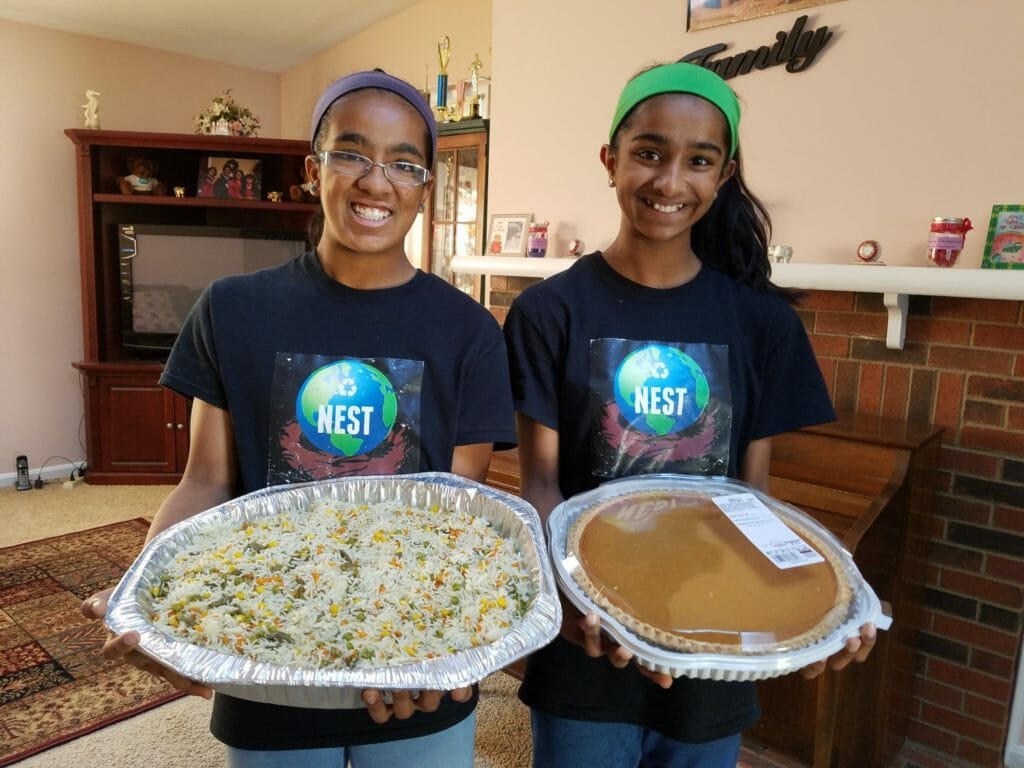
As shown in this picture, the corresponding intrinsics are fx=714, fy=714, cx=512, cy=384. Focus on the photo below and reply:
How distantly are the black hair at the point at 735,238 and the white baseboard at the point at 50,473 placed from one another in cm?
491

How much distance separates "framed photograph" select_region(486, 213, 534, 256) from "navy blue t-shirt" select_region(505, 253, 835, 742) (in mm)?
2066

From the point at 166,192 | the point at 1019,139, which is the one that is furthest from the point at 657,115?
the point at 166,192

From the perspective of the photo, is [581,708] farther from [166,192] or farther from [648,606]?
[166,192]

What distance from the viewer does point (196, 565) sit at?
994mm

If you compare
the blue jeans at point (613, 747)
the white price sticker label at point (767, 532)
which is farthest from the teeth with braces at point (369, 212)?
the blue jeans at point (613, 747)

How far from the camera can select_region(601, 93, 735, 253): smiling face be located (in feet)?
3.61

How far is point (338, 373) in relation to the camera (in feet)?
3.63

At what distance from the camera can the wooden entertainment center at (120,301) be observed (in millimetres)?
4480

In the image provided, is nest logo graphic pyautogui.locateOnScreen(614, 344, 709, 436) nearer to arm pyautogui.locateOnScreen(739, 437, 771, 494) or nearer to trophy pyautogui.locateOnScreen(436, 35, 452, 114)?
arm pyautogui.locateOnScreen(739, 437, 771, 494)

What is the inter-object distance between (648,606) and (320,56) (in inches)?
203

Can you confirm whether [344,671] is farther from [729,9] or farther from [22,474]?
[22,474]

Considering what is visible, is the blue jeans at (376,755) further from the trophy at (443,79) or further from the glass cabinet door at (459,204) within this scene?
the trophy at (443,79)

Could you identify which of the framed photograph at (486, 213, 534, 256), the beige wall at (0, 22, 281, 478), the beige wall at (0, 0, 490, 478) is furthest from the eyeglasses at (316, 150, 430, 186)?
the beige wall at (0, 22, 281, 478)

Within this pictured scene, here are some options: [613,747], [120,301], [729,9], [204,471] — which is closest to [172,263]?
[120,301]
